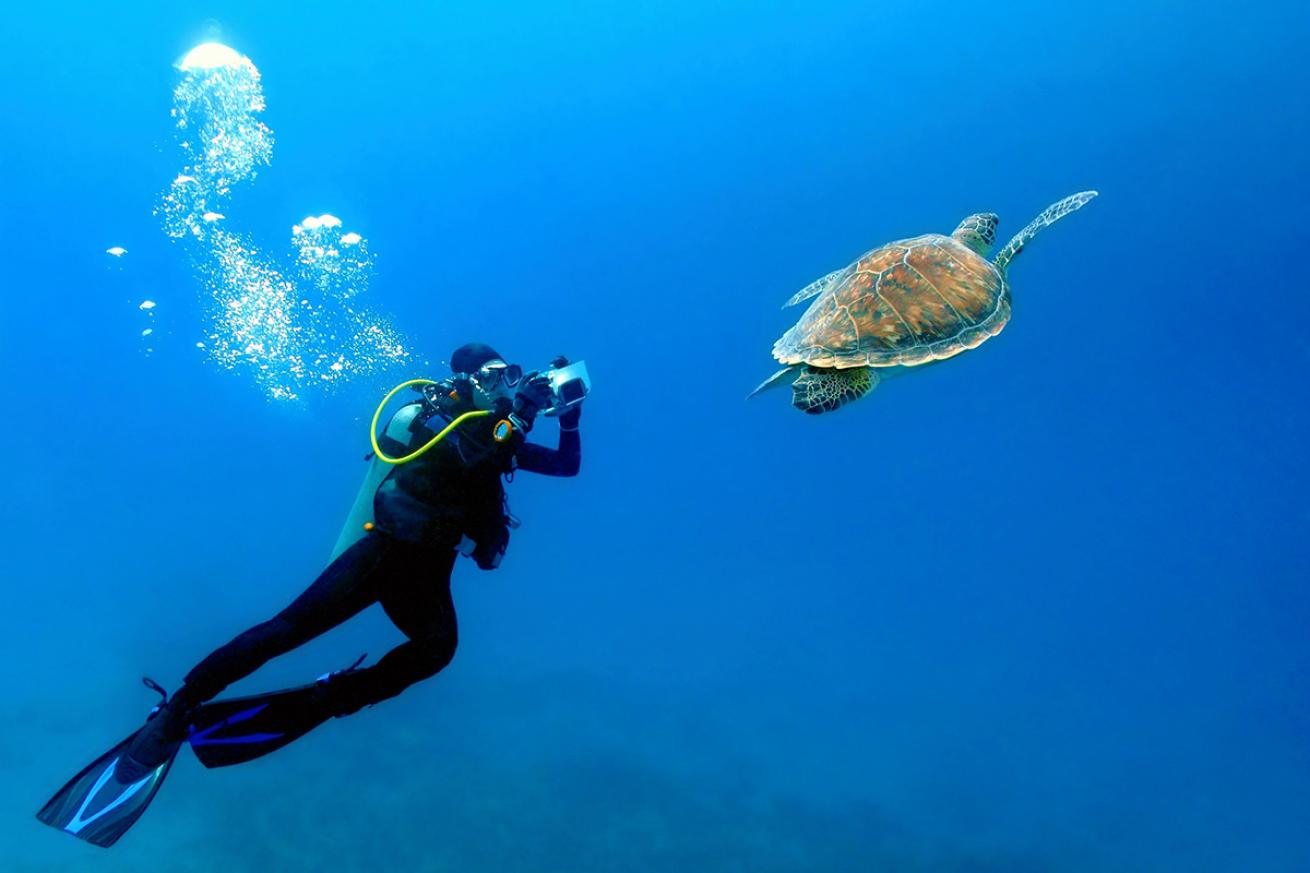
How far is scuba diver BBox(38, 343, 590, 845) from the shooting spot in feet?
14.6

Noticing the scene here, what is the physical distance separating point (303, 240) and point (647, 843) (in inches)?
1967

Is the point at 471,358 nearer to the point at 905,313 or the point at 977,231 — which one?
the point at 905,313

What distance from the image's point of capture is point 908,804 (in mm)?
15523

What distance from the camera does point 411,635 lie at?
16.0 feet

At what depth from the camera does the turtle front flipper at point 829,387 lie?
5461 mm

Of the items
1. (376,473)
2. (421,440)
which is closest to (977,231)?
(421,440)

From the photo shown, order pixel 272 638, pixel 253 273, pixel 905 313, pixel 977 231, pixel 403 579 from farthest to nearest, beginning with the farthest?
pixel 253 273
pixel 977 231
pixel 905 313
pixel 403 579
pixel 272 638

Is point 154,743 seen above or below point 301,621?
below

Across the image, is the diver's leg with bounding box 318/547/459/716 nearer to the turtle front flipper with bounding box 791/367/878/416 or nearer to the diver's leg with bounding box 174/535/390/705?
the diver's leg with bounding box 174/535/390/705

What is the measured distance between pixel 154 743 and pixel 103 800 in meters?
0.65

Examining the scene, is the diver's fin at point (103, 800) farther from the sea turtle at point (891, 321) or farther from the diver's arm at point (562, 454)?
the sea turtle at point (891, 321)

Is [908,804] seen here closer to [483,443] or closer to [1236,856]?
[1236,856]

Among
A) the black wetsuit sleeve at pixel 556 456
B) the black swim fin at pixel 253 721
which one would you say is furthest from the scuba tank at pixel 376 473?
the black swim fin at pixel 253 721

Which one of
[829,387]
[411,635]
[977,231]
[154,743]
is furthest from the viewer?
[977,231]
